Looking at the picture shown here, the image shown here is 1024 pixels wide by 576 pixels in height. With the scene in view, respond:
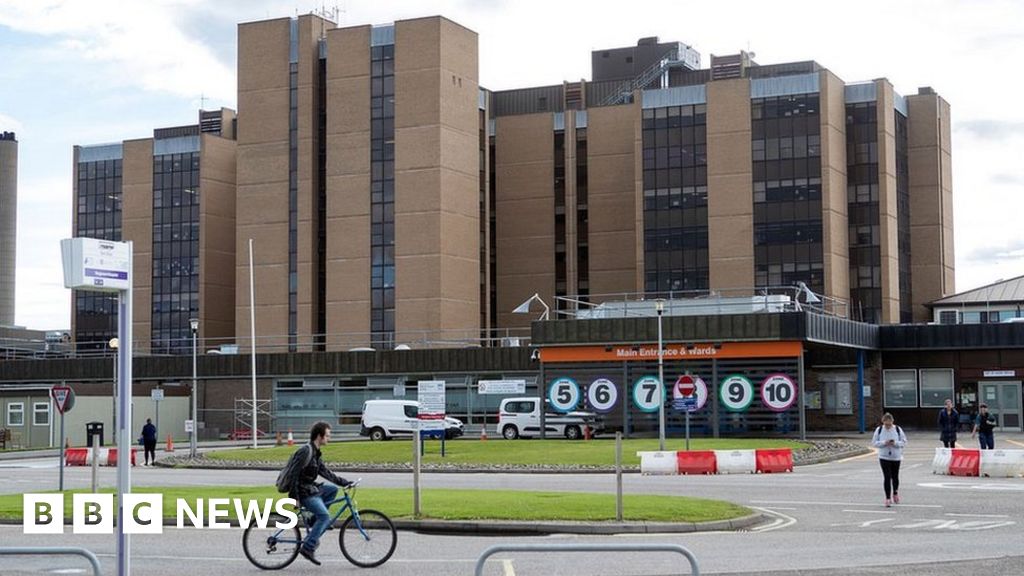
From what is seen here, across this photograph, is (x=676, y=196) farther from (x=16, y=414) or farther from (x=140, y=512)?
(x=140, y=512)

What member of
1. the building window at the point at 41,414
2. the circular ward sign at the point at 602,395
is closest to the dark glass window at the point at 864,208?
the circular ward sign at the point at 602,395

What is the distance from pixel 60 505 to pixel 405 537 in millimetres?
8258

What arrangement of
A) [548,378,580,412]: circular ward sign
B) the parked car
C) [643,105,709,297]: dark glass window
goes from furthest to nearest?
1. [643,105,709,297]: dark glass window
2. [548,378,580,412]: circular ward sign
3. the parked car

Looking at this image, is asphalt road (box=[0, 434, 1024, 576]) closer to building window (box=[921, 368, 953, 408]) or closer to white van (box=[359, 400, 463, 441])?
white van (box=[359, 400, 463, 441])

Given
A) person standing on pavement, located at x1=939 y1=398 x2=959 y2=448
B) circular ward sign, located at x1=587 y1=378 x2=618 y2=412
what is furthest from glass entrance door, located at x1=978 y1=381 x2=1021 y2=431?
person standing on pavement, located at x1=939 y1=398 x2=959 y2=448

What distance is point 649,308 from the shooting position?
57.0m

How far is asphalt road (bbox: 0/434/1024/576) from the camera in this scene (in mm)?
15227

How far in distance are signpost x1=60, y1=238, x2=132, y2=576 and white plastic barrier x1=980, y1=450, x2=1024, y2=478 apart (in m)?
26.1

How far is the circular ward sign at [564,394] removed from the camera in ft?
180

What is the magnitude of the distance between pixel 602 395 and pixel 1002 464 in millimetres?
24101

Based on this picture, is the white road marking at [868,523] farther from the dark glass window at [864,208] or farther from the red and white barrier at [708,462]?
the dark glass window at [864,208]

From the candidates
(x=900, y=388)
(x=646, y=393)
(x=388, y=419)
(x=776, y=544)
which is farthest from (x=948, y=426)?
(x=900, y=388)

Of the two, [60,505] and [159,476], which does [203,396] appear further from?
[60,505]

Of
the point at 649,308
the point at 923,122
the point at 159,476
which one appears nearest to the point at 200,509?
the point at 159,476
